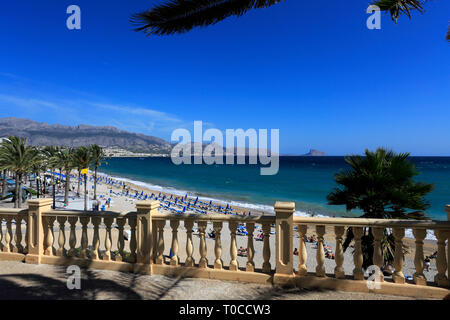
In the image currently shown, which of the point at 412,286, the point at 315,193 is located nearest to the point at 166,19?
the point at 412,286

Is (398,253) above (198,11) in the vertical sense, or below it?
below

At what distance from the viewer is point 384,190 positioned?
5.99m

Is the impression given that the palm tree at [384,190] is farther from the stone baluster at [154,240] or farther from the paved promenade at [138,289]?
the stone baluster at [154,240]

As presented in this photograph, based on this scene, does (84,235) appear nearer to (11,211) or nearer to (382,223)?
(11,211)

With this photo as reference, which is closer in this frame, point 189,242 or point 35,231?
point 189,242

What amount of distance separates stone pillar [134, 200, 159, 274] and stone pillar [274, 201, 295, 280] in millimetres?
2156

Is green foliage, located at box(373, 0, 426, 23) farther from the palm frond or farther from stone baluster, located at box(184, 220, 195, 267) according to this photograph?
stone baluster, located at box(184, 220, 195, 267)

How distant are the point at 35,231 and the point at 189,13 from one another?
489 cm

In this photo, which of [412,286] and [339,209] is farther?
[339,209]

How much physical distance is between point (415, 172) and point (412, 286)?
9.32 feet

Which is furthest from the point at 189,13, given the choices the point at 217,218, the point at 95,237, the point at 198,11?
the point at 95,237
